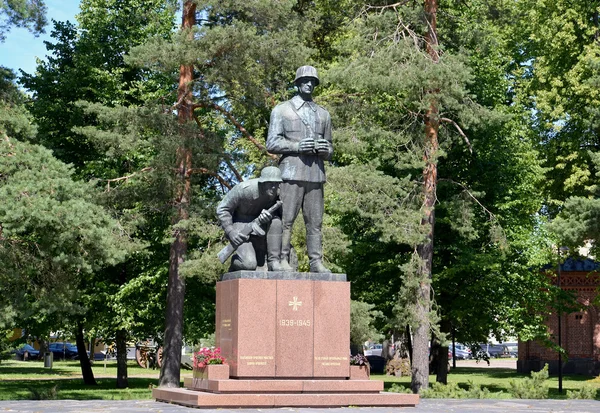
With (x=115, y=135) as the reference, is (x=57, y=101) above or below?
above

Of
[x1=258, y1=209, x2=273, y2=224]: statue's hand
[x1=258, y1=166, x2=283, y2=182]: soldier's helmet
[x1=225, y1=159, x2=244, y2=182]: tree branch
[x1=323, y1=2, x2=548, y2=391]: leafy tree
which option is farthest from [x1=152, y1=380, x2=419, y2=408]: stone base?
[x1=225, y1=159, x2=244, y2=182]: tree branch

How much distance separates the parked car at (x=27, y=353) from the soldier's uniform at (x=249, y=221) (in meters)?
53.3

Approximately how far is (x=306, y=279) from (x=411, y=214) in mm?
10756

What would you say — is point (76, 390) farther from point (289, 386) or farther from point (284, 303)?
point (289, 386)

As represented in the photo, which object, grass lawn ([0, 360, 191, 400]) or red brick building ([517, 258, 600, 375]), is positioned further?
red brick building ([517, 258, 600, 375])

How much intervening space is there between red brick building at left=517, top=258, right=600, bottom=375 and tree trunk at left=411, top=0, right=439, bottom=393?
1977cm

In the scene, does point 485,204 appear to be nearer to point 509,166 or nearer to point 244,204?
point 509,166

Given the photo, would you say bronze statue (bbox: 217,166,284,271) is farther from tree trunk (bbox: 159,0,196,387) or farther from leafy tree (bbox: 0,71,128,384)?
tree trunk (bbox: 159,0,196,387)

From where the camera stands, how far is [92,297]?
Answer: 97.0 feet

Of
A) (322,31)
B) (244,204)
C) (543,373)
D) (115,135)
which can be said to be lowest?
(543,373)

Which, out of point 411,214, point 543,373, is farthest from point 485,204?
point 543,373

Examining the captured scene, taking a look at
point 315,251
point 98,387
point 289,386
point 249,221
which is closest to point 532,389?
point 315,251

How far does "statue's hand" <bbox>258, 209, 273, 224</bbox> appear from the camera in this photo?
14.9m

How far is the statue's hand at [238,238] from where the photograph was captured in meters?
15.0
